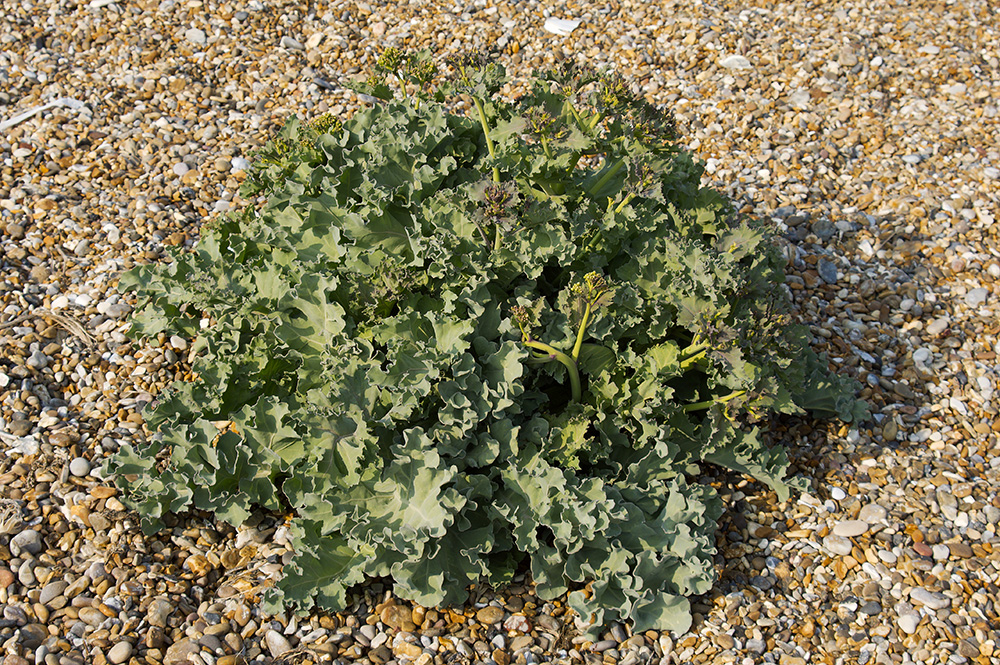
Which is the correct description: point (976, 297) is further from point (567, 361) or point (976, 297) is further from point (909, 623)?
point (567, 361)

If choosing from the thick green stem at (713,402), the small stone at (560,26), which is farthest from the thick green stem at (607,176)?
the small stone at (560,26)

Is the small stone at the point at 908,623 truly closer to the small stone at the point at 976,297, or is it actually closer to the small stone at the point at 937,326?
the small stone at the point at 937,326

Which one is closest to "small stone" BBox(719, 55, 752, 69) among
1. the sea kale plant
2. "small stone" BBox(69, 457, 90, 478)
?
the sea kale plant

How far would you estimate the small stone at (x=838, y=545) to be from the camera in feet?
10.5

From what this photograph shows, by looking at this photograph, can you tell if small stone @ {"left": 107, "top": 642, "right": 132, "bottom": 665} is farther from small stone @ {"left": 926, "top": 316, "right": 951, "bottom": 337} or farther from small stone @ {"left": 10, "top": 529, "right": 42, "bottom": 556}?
small stone @ {"left": 926, "top": 316, "right": 951, "bottom": 337}

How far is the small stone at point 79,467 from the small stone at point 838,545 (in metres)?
2.83

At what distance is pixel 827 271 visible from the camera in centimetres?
446

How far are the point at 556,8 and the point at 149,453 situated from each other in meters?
4.31

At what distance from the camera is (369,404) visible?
2982 mm

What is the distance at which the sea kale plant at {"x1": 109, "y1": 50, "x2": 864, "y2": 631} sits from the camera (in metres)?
2.92

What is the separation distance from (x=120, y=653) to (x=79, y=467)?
892 mm

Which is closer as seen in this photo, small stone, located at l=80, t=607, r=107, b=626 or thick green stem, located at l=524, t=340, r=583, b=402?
small stone, located at l=80, t=607, r=107, b=626

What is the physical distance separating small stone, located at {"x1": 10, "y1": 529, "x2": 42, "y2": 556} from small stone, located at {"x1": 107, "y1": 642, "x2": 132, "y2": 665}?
0.56m

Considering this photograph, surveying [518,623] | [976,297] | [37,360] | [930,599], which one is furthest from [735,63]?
[37,360]
